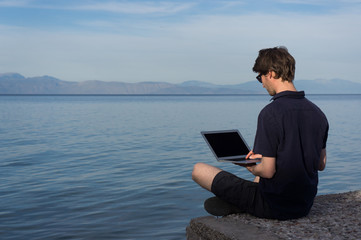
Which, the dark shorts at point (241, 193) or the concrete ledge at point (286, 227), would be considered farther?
the dark shorts at point (241, 193)

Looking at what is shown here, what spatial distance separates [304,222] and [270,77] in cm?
154

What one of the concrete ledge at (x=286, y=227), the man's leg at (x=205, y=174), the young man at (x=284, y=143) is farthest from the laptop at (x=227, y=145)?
the concrete ledge at (x=286, y=227)

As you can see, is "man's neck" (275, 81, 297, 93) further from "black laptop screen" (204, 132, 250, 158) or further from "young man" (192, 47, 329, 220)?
"black laptop screen" (204, 132, 250, 158)

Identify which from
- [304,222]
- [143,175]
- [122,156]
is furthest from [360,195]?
[122,156]

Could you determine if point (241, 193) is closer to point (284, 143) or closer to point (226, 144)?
point (226, 144)

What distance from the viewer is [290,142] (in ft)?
13.0

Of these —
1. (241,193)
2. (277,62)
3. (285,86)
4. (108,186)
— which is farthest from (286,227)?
(108,186)

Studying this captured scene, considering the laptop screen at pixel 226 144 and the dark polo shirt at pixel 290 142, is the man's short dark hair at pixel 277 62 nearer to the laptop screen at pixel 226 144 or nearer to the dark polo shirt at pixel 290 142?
the dark polo shirt at pixel 290 142

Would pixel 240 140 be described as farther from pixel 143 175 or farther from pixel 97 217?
pixel 143 175

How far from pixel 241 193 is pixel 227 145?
1.69 ft

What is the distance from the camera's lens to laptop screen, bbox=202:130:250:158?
14.2ft

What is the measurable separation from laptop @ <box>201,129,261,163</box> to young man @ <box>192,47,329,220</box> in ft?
0.71

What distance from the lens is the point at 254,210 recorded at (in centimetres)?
452

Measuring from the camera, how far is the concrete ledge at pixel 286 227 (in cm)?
406
